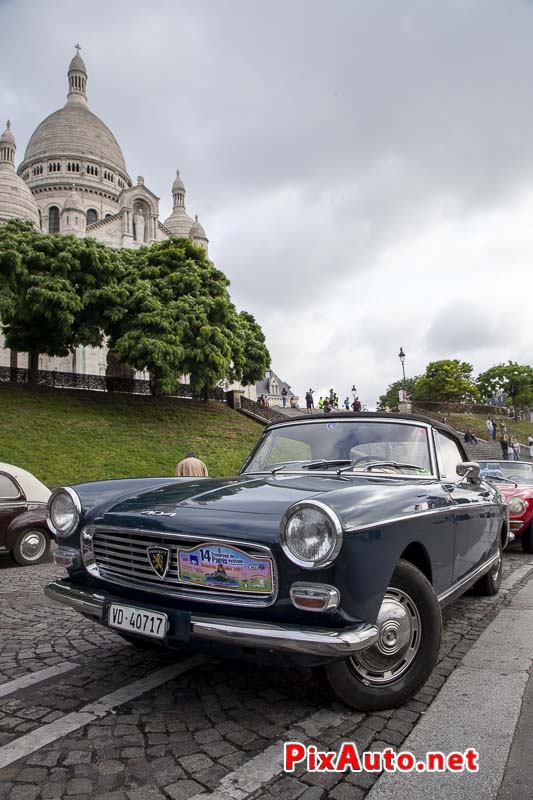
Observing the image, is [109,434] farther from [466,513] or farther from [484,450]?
[484,450]

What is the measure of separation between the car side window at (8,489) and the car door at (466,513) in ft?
20.4

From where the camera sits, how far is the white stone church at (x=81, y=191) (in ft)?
161

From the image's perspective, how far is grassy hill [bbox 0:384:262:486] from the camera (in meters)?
18.9

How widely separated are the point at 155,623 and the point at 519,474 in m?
9.05

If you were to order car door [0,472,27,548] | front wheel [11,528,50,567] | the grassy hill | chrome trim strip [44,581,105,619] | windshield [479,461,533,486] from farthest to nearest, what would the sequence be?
the grassy hill
windshield [479,461,533,486]
front wheel [11,528,50,567]
car door [0,472,27,548]
chrome trim strip [44,581,105,619]

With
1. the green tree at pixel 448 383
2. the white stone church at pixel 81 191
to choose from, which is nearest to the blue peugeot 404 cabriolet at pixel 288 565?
the white stone church at pixel 81 191

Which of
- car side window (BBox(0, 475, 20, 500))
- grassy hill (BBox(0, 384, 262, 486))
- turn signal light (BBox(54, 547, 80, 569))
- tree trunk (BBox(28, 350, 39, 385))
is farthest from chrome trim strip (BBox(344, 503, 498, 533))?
tree trunk (BBox(28, 350, 39, 385))

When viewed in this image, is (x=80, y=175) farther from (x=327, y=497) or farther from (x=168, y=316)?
(x=327, y=497)

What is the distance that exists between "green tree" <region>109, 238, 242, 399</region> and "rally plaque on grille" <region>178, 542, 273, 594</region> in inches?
990

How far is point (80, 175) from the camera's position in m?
65.6

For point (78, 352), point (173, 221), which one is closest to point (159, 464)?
point (78, 352)

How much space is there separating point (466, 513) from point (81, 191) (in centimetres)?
6938

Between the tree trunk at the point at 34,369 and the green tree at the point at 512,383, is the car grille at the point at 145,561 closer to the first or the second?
the tree trunk at the point at 34,369

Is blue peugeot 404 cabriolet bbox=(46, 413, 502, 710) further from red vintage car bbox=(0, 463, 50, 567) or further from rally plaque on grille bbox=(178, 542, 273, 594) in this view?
red vintage car bbox=(0, 463, 50, 567)
